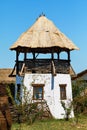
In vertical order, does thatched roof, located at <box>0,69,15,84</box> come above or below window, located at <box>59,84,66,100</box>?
above

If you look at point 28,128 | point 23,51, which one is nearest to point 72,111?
point 23,51

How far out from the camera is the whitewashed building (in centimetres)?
2798

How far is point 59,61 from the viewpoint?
29.1m

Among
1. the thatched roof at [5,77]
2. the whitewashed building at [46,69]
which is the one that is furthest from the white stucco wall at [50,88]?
the thatched roof at [5,77]

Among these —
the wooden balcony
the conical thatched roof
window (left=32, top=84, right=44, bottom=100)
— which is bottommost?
window (left=32, top=84, right=44, bottom=100)

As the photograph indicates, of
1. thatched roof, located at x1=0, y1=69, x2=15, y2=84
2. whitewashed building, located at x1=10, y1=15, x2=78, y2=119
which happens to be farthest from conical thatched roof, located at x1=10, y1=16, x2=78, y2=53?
thatched roof, located at x1=0, y1=69, x2=15, y2=84

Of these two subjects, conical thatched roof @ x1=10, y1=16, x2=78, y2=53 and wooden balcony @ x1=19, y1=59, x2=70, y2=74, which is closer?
conical thatched roof @ x1=10, y1=16, x2=78, y2=53

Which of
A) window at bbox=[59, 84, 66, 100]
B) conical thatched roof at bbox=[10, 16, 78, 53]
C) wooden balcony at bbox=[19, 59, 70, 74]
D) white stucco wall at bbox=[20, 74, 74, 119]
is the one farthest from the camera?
window at bbox=[59, 84, 66, 100]

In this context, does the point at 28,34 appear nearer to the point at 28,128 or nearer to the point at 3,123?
the point at 28,128

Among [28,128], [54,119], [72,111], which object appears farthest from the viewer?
[72,111]

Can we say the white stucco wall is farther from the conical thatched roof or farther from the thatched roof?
the thatched roof

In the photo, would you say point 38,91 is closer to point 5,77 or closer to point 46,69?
point 46,69

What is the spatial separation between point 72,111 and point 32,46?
6.13 meters

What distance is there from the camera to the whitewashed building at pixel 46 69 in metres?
28.0
